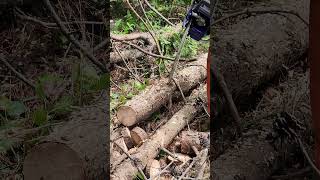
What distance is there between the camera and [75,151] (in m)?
2.36

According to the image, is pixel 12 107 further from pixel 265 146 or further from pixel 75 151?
pixel 265 146

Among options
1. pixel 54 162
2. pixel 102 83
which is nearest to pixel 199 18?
pixel 102 83

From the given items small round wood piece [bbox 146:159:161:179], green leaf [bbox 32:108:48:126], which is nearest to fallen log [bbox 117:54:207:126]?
small round wood piece [bbox 146:159:161:179]

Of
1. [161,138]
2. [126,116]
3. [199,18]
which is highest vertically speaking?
[199,18]

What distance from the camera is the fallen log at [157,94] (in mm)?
2883

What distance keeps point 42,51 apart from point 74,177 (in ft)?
3.77

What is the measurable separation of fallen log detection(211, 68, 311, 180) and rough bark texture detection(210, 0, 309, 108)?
170mm

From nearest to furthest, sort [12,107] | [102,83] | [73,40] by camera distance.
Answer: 1. [12,107]
2. [102,83]
3. [73,40]

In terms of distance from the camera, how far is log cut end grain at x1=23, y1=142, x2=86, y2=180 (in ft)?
7.61

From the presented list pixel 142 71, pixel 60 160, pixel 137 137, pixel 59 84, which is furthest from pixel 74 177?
pixel 142 71

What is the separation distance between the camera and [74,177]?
2365 mm

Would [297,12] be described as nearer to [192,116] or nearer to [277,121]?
[277,121]

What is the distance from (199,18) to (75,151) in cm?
98

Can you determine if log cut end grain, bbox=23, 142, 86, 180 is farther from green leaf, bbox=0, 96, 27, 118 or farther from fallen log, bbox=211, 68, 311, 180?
fallen log, bbox=211, 68, 311, 180
